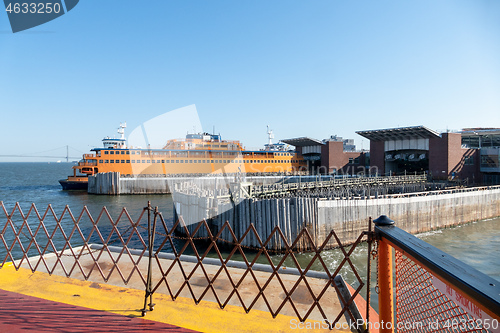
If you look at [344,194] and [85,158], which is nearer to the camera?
[344,194]

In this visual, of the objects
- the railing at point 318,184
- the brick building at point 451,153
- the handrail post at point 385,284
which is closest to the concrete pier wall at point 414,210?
the brick building at point 451,153

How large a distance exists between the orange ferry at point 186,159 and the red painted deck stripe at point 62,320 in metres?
41.0

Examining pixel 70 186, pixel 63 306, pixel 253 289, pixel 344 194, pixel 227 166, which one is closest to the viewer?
pixel 63 306

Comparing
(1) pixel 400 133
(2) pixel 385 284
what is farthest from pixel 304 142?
(2) pixel 385 284

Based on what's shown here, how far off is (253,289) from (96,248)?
18.6 ft

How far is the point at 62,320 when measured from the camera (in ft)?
15.7

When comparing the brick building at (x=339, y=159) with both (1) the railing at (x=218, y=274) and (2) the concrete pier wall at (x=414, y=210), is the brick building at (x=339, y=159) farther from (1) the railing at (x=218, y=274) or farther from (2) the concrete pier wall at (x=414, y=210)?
Answer: (1) the railing at (x=218, y=274)

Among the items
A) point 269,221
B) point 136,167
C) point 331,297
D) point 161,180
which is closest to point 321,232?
point 269,221

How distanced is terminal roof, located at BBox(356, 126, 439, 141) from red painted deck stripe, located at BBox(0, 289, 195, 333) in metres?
42.0

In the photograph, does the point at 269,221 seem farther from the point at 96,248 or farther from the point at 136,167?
the point at 136,167

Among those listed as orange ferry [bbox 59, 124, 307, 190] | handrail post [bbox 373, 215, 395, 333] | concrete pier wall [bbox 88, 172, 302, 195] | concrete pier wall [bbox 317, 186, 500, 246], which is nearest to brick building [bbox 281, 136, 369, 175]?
concrete pier wall [bbox 88, 172, 302, 195]

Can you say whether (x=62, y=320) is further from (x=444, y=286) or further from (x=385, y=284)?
(x=444, y=286)

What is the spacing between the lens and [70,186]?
162 ft

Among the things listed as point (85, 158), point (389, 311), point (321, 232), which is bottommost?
point (321, 232)
